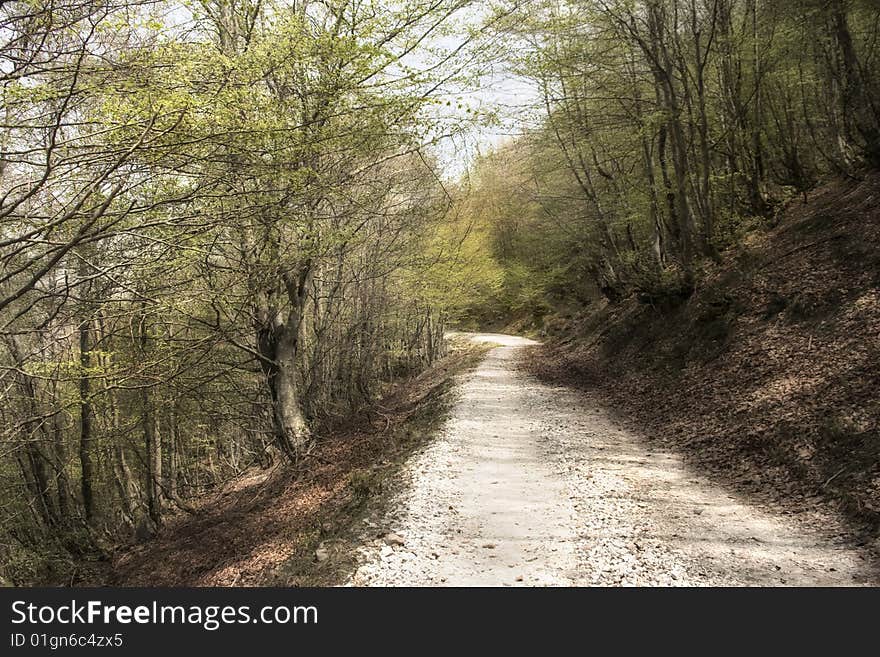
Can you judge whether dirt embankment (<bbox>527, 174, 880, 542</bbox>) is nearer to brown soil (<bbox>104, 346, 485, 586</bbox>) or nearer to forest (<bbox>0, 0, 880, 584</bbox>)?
forest (<bbox>0, 0, 880, 584</bbox>)

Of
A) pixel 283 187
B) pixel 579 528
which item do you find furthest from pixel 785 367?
pixel 283 187

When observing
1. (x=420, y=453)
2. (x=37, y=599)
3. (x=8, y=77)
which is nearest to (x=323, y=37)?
(x=8, y=77)

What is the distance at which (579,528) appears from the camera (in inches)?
195

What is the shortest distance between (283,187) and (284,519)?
4.36 m

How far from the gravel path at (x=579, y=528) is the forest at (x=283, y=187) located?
10.4 ft

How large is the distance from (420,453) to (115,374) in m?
3.88

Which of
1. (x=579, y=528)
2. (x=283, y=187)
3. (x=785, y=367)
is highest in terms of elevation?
(x=283, y=187)

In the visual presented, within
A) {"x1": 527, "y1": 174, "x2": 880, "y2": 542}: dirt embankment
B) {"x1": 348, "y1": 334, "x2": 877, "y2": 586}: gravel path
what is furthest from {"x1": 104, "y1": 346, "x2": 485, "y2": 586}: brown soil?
{"x1": 527, "y1": 174, "x2": 880, "y2": 542}: dirt embankment

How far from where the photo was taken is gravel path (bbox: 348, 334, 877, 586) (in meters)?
4.13

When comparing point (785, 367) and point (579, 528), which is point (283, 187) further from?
point (785, 367)

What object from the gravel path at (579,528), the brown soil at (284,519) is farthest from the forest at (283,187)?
the gravel path at (579,528)

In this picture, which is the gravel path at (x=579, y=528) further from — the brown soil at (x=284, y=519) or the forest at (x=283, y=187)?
the forest at (x=283, y=187)

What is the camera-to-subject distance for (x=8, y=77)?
13.3 feet

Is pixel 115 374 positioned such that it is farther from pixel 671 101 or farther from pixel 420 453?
pixel 671 101
